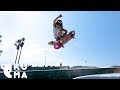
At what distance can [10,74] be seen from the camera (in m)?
2.44

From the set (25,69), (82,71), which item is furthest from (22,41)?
(82,71)

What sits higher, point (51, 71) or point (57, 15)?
point (57, 15)

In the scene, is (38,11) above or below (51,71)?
above

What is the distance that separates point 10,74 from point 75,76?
114cm

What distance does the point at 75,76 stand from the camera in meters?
2.53

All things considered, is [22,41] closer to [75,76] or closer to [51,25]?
[51,25]

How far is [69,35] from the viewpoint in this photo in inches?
97.7
